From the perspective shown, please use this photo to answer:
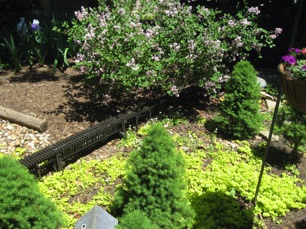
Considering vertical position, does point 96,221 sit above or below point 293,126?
below

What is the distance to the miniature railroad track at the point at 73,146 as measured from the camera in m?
3.76

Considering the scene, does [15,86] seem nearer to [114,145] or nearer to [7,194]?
[114,145]

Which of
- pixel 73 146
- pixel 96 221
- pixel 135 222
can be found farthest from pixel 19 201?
pixel 73 146

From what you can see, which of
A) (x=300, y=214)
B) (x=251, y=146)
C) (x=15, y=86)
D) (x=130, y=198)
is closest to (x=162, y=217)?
(x=130, y=198)

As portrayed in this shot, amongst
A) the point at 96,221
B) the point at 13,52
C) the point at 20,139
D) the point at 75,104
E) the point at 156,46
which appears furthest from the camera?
the point at 13,52

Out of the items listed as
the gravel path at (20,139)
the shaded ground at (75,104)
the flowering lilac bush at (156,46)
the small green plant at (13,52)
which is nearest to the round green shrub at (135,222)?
the shaded ground at (75,104)

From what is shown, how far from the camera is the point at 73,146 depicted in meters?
4.07

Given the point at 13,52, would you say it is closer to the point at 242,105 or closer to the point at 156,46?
the point at 156,46

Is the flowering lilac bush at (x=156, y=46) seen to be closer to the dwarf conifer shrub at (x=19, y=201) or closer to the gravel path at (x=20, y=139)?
the gravel path at (x=20, y=139)

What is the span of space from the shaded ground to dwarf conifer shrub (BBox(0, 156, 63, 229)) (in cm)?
181

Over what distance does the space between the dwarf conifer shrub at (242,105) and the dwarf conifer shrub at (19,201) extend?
2.93 meters

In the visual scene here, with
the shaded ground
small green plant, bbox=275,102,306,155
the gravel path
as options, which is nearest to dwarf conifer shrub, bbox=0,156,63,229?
the shaded ground

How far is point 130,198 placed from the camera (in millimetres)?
2736

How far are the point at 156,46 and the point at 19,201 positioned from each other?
3.23m
